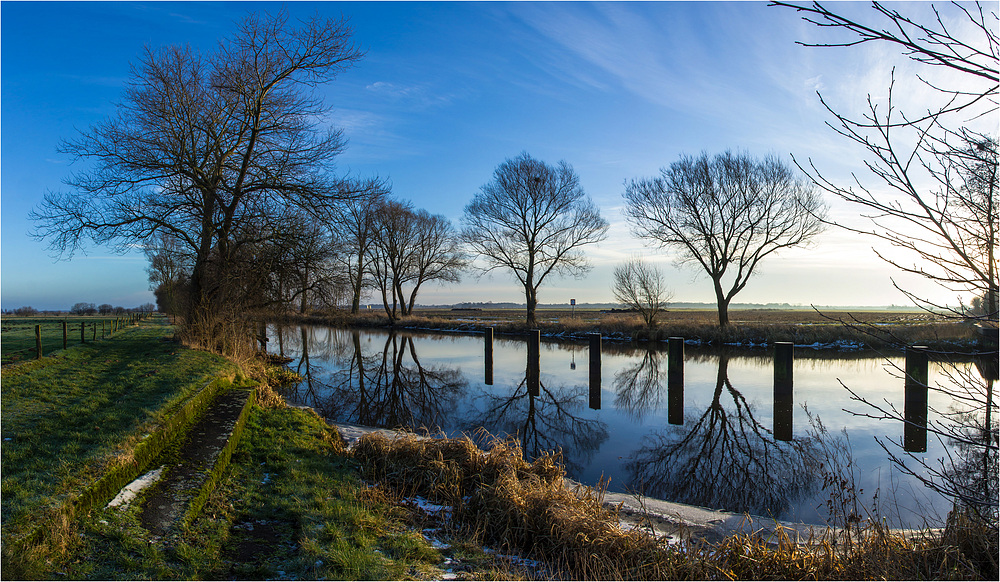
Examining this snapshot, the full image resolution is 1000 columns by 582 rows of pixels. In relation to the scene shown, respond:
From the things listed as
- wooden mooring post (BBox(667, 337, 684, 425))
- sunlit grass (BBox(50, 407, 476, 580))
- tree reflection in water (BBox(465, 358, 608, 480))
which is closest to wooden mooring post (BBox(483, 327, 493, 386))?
tree reflection in water (BBox(465, 358, 608, 480))

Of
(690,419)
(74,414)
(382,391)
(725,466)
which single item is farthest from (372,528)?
(382,391)

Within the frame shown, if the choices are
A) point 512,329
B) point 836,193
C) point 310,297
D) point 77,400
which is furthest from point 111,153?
point 512,329

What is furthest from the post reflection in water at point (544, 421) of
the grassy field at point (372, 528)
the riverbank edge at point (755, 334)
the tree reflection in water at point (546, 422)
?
the riverbank edge at point (755, 334)

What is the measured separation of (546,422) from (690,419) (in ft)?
9.77

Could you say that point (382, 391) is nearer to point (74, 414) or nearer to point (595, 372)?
point (595, 372)

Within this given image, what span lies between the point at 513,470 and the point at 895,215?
13.7 feet

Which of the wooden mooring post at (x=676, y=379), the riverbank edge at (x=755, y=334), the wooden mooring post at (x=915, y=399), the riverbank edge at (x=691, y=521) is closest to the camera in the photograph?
the riverbank edge at (x=691, y=521)

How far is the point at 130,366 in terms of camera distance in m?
10.7

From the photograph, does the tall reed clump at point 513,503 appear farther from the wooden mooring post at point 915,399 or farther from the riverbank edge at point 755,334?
the riverbank edge at point 755,334

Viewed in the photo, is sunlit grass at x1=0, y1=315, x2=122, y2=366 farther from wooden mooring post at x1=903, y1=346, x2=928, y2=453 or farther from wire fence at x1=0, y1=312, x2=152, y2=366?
wooden mooring post at x1=903, y1=346, x2=928, y2=453

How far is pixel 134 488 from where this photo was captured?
4.38 meters

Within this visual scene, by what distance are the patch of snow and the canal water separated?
12.3ft

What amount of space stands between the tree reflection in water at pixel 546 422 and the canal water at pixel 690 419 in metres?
0.04

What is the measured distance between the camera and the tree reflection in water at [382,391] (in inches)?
424
